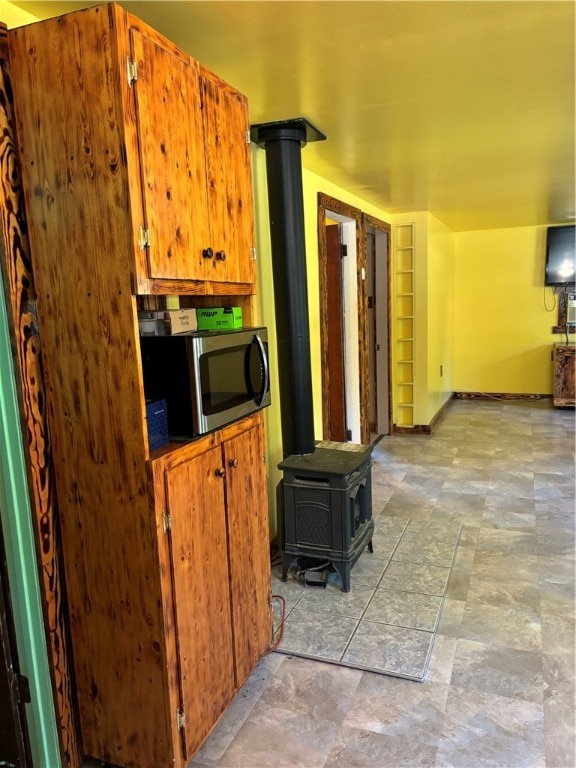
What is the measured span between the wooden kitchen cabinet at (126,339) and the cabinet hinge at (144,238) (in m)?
0.01

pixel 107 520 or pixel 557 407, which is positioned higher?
pixel 107 520

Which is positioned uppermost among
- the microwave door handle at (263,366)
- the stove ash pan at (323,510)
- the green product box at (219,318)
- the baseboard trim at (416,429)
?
the green product box at (219,318)

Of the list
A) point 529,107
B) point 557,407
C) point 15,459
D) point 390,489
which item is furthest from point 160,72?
point 557,407

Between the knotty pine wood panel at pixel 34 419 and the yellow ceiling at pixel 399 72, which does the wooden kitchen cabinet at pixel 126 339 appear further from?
the yellow ceiling at pixel 399 72

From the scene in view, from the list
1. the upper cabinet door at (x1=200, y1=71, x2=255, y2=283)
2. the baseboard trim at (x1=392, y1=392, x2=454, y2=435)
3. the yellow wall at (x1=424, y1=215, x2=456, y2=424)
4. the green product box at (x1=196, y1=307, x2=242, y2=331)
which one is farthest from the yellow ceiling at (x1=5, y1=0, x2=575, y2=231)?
the baseboard trim at (x1=392, y1=392, x2=454, y2=435)

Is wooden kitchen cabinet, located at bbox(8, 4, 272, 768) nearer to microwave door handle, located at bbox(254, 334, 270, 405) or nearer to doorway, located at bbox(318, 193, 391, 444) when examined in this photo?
microwave door handle, located at bbox(254, 334, 270, 405)

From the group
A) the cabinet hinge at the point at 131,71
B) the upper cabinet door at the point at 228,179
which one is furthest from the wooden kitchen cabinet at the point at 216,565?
the cabinet hinge at the point at 131,71

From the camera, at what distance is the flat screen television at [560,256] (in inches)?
282

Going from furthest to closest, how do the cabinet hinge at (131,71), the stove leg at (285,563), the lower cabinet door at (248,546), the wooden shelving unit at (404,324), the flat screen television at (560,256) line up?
the flat screen television at (560,256), the wooden shelving unit at (404,324), the stove leg at (285,563), the lower cabinet door at (248,546), the cabinet hinge at (131,71)

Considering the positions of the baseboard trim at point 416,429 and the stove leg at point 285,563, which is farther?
the baseboard trim at point 416,429

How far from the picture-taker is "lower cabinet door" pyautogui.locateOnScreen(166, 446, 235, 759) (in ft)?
5.74

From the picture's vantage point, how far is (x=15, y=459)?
1.65 m

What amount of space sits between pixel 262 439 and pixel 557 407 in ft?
19.7

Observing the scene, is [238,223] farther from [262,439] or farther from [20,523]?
[20,523]
